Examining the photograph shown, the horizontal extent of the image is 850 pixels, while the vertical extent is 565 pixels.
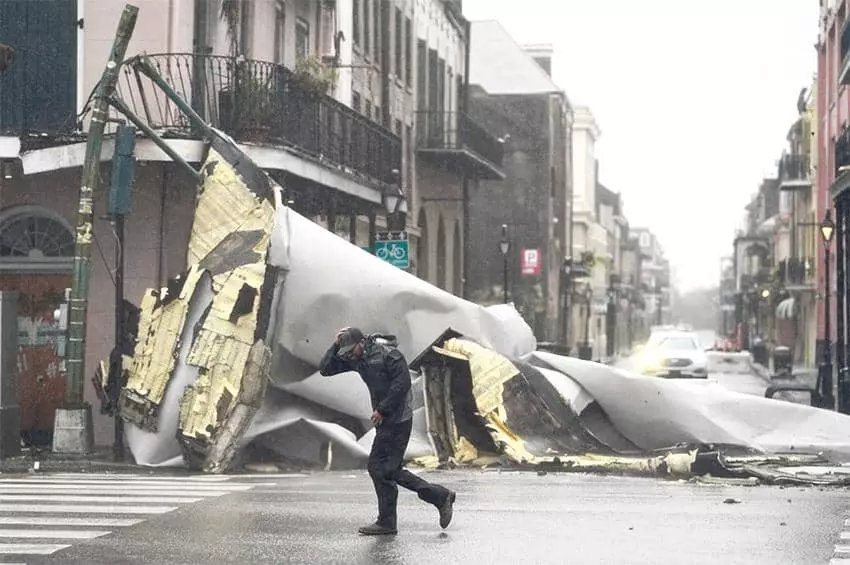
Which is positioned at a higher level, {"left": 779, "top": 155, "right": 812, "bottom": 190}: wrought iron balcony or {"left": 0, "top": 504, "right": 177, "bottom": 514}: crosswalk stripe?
{"left": 779, "top": 155, "right": 812, "bottom": 190}: wrought iron balcony

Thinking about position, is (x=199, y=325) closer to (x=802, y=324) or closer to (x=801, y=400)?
(x=801, y=400)

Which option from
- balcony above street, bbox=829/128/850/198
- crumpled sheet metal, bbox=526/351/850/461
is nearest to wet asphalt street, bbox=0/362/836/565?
crumpled sheet metal, bbox=526/351/850/461

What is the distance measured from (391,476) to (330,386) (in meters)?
6.80

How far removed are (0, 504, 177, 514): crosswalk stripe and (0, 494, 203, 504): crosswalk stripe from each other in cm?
45

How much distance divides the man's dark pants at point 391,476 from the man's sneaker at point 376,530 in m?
0.03

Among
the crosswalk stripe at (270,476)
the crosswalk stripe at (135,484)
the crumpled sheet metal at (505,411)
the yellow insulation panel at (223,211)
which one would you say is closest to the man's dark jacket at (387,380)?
the crosswalk stripe at (135,484)

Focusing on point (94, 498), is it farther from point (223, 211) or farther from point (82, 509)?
point (223, 211)

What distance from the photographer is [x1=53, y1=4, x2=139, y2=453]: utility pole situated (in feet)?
61.4

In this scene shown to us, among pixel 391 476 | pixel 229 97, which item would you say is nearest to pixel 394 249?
pixel 229 97

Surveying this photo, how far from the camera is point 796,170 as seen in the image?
7106 centimetres

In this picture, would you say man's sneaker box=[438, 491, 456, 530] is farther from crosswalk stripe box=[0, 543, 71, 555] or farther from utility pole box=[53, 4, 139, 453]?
utility pole box=[53, 4, 139, 453]

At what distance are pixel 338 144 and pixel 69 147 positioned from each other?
246 inches

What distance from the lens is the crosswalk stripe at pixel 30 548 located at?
417 inches

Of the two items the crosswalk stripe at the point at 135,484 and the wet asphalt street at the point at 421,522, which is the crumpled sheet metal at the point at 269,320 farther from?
the crosswalk stripe at the point at 135,484
